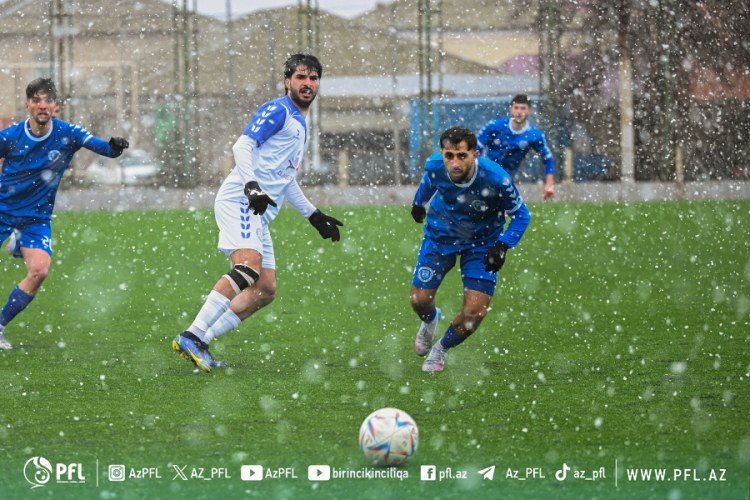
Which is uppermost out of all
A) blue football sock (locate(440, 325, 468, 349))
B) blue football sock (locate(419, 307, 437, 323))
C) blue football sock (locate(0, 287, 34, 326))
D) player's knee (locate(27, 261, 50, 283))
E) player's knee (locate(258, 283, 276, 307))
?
player's knee (locate(27, 261, 50, 283))

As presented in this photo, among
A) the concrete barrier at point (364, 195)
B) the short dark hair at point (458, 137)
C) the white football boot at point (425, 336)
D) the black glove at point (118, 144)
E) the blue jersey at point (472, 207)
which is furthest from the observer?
the concrete barrier at point (364, 195)

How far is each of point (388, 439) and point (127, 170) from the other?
27005mm

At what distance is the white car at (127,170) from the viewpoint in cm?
2666

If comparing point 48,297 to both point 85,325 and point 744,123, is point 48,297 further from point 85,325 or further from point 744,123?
point 744,123

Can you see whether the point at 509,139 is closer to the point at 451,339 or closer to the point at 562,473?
the point at 451,339

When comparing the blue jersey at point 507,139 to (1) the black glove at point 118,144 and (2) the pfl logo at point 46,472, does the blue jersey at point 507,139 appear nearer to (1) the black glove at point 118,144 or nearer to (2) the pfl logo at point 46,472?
(1) the black glove at point 118,144

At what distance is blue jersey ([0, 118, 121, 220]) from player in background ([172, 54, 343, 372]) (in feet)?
5.33

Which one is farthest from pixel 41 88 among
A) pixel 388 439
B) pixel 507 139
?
pixel 507 139

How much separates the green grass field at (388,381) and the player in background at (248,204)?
351mm

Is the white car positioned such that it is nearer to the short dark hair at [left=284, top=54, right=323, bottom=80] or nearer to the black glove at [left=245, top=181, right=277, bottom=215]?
the short dark hair at [left=284, top=54, right=323, bottom=80]

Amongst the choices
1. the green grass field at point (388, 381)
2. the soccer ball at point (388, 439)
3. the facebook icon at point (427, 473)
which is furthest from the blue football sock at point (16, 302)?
the facebook icon at point (427, 473)

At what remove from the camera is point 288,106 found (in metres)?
8.03

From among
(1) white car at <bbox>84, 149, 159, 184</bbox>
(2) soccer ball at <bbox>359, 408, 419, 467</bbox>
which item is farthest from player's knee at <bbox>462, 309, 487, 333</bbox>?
(1) white car at <bbox>84, 149, 159, 184</bbox>

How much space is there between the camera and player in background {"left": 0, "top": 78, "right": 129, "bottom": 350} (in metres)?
9.09
